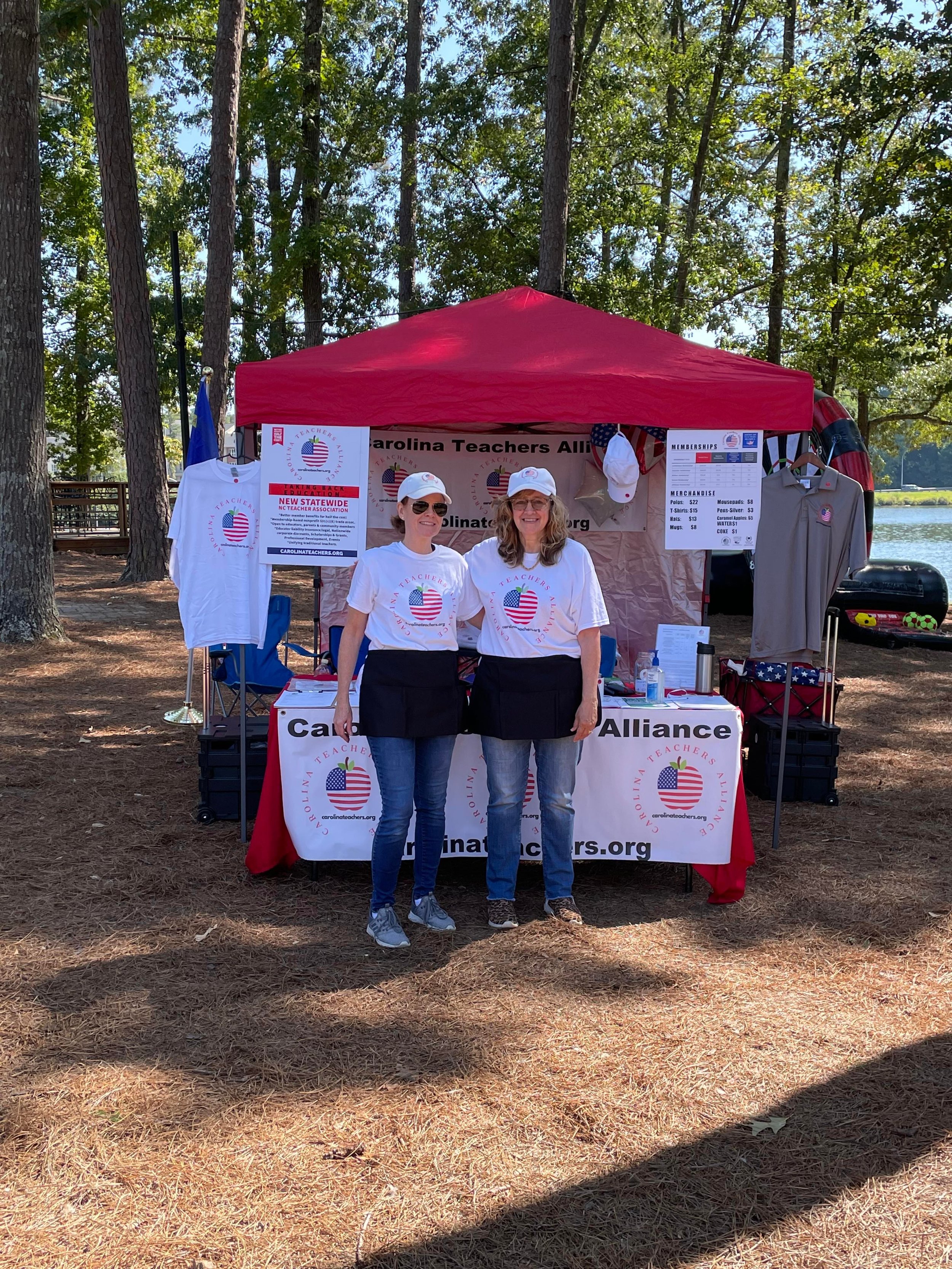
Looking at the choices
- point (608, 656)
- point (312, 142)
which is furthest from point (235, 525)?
point (312, 142)

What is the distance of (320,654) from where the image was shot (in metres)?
6.37

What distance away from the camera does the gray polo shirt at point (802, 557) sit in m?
5.54

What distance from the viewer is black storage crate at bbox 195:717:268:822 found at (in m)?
5.64

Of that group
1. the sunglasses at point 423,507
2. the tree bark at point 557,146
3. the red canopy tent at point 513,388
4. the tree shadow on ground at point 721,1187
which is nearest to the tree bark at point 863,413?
the tree bark at point 557,146

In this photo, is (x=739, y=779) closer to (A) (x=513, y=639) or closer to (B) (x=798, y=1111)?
(A) (x=513, y=639)

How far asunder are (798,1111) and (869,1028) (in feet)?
2.13

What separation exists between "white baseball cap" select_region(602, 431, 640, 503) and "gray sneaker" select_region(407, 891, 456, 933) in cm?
239

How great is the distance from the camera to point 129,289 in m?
13.8

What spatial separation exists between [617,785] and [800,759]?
1961mm

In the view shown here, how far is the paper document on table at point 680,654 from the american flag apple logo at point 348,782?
65.5 inches

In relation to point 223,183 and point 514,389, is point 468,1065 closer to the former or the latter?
point 514,389

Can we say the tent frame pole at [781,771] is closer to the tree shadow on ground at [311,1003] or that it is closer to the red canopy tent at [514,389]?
the red canopy tent at [514,389]

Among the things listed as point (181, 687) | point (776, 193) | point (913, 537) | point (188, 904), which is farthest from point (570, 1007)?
point (913, 537)

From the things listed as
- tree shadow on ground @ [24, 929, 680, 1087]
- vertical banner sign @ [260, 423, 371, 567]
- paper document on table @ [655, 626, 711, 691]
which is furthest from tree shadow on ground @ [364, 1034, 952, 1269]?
vertical banner sign @ [260, 423, 371, 567]
